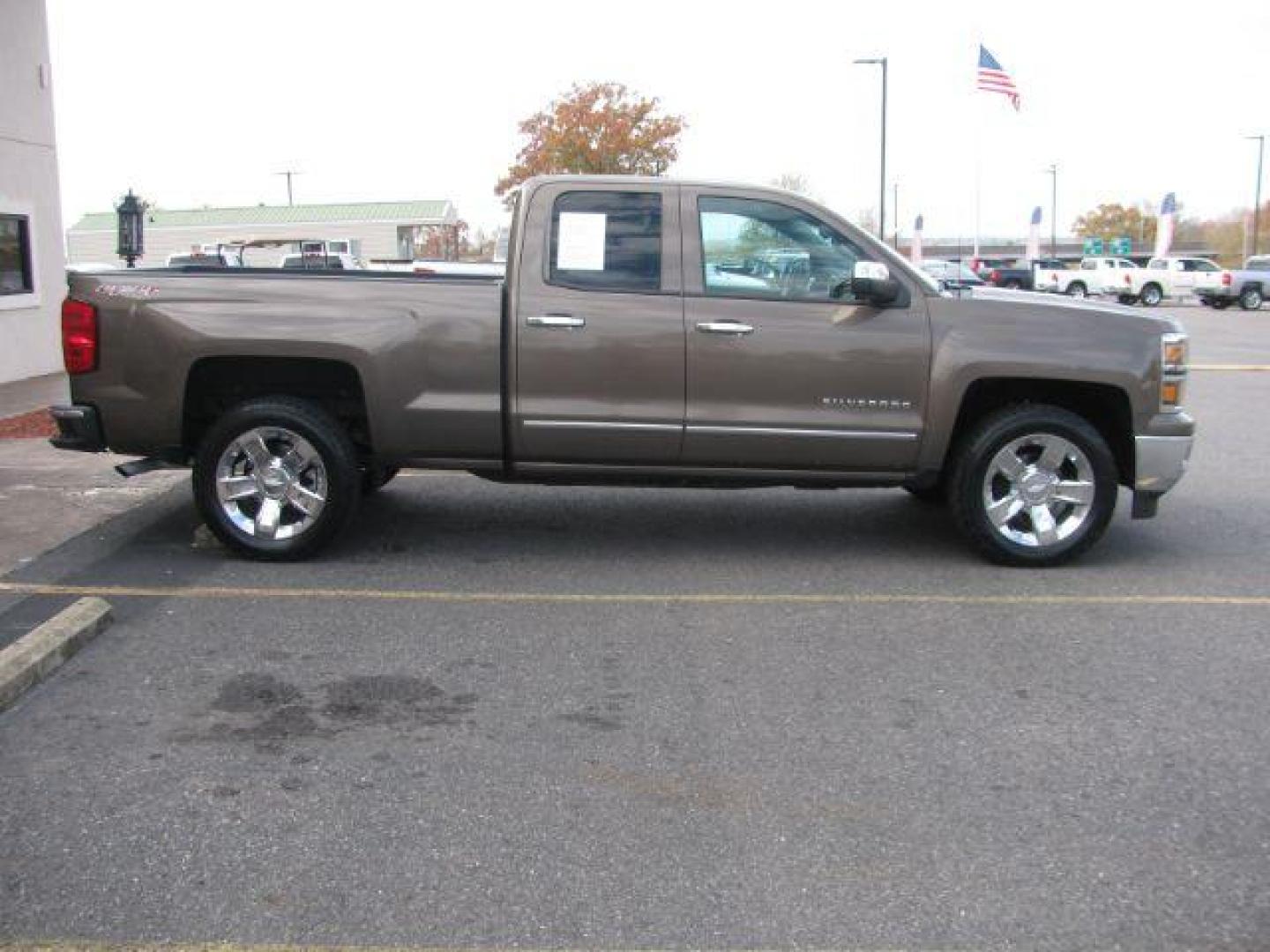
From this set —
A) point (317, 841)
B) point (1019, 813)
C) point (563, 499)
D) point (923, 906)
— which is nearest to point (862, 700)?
point (1019, 813)

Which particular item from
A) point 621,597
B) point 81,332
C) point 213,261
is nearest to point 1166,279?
point 213,261

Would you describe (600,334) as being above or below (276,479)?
above

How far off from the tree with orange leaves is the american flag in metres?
11.5

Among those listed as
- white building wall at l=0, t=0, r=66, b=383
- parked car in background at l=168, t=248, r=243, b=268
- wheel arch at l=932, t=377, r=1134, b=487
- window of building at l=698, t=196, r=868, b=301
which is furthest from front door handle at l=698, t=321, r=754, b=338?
white building wall at l=0, t=0, r=66, b=383

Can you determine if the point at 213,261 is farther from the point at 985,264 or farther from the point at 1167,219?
the point at 1167,219

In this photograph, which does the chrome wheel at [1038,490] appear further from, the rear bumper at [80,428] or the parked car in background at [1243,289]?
the parked car in background at [1243,289]

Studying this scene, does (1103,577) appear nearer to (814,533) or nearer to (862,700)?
(814,533)

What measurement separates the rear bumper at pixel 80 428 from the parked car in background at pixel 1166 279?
42.6 meters

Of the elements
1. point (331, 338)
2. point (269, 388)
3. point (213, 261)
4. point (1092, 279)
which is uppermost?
point (213, 261)

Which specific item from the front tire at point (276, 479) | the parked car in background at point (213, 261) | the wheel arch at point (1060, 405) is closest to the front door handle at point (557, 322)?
the front tire at point (276, 479)

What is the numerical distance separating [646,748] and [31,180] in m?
14.3

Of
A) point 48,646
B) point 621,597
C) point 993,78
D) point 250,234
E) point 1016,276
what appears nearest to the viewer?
point 48,646

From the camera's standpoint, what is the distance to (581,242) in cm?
648

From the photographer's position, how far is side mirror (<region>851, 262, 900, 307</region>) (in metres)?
6.14
